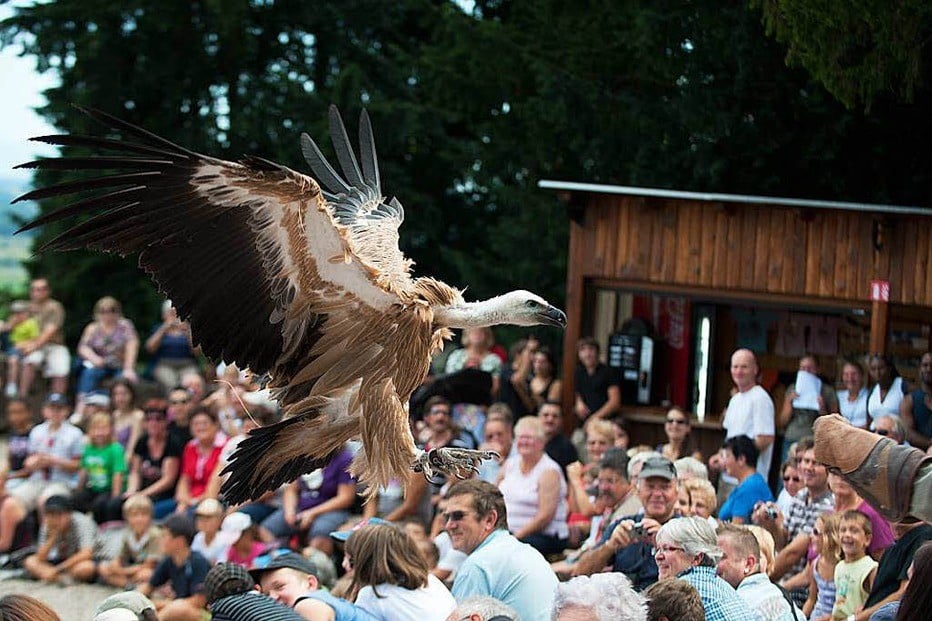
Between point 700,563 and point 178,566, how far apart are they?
4.65 metres

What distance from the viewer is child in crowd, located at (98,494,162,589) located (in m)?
9.66

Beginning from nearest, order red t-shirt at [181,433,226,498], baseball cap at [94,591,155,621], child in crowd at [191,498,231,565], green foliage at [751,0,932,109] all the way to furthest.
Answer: baseball cap at [94,591,155,621], green foliage at [751,0,932,109], child in crowd at [191,498,231,565], red t-shirt at [181,433,226,498]

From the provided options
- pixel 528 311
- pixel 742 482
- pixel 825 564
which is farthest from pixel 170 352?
pixel 825 564

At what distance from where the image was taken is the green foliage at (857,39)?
773 cm

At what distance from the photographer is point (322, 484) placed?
9414 millimetres

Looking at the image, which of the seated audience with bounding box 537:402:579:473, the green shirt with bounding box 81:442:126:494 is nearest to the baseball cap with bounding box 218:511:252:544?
the seated audience with bounding box 537:402:579:473

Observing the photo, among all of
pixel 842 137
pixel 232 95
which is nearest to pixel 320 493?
pixel 842 137

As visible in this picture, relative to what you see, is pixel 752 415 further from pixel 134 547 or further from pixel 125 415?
pixel 125 415

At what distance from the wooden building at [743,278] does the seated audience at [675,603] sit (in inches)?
198

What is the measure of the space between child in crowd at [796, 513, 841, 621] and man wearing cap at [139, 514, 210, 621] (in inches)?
150

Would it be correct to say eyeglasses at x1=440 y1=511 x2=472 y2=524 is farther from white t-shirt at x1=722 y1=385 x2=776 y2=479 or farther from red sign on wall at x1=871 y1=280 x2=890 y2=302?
red sign on wall at x1=871 y1=280 x2=890 y2=302

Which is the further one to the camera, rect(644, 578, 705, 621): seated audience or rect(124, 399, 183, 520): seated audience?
rect(124, 399, 183, 520): seated audience

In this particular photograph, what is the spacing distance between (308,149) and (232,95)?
9.66 meters

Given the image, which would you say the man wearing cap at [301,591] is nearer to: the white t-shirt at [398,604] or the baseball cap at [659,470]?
the white t-shirt at [398,604]
